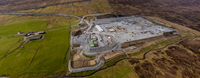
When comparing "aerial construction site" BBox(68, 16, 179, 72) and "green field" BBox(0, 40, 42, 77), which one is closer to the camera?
"green field" BBox(0, 40, 42, 77)

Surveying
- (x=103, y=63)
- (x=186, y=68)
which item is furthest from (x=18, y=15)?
(x=186, y=68)

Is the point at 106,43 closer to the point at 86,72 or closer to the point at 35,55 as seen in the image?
the point at 86,72

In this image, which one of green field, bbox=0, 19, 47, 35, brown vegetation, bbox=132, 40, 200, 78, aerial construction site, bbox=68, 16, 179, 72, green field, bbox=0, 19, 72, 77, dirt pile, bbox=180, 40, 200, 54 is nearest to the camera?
brown vegetation, bbox=132, 40, 200, 78

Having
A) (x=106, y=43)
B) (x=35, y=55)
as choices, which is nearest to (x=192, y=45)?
(x=106, y=43)

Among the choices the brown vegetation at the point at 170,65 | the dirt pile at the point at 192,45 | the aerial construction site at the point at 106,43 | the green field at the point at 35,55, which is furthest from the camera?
the dirt pile at the point at 192,45

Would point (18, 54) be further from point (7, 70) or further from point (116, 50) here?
point (116, 50)

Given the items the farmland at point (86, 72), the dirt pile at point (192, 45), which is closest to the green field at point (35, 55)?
the farmland at point (86, 72)

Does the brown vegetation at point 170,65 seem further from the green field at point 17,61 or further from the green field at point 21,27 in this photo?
the green field at point 21,27

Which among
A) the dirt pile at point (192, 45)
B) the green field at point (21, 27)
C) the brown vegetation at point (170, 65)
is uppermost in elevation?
the green field at point (21, 27)

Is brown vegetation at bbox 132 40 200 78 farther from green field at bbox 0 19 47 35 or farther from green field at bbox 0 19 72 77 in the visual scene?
green field at bbox 0 19 47 35

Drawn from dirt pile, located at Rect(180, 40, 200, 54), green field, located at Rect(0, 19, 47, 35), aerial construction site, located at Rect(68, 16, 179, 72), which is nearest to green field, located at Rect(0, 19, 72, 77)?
green field, located at Rect(0, 19, 47, 35)

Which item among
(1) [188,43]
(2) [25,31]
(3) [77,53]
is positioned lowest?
(1) [188,43]
